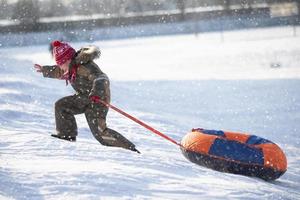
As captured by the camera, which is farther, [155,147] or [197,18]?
[197,18]

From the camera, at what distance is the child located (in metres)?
6.01

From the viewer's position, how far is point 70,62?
6.14m

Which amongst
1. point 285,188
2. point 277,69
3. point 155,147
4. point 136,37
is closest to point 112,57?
point 277,69

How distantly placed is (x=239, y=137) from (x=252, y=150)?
51cm

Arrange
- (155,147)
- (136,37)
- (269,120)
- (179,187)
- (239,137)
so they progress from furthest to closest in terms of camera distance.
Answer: (136,37)
(269,120)
(155,147)
(239,137)
(179,187)

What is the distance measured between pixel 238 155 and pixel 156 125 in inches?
157

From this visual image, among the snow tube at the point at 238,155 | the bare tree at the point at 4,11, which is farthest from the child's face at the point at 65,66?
the bare tree at the point at 4,11

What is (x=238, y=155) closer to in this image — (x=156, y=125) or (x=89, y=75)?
(x=89, y=75)

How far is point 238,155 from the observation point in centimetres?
641

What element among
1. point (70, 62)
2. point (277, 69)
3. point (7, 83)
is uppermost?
point (70, 62)

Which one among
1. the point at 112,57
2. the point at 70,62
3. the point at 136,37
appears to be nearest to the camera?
the point at 70,62

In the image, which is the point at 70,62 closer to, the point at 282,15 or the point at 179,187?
the point at 179,187

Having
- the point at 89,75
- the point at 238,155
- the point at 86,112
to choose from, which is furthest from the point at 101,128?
the point at 238,155

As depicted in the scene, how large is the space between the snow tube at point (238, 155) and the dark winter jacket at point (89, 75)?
1.53m
